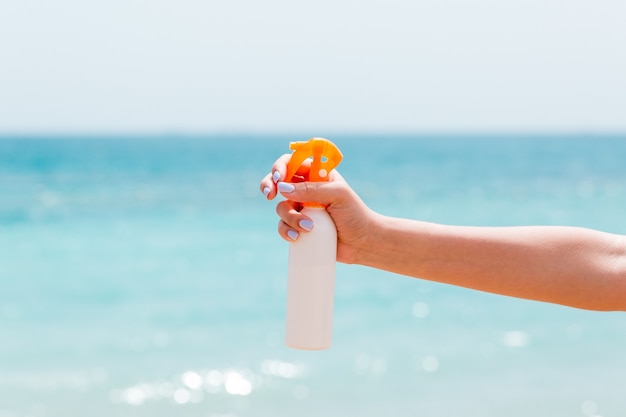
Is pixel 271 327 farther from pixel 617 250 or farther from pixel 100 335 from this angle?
pixel 617 250

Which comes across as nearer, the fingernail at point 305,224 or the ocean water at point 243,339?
the fingernail at point 305,224

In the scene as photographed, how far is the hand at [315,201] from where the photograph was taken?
2021 mm

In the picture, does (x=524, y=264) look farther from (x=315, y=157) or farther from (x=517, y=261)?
(x=315, y=157)

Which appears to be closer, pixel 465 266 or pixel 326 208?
pixel 326 208

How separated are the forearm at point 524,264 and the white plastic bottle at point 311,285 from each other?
300 mm

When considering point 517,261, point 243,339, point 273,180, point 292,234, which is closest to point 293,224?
point 292,234

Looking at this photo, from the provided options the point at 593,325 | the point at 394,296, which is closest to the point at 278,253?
the point at 394,296

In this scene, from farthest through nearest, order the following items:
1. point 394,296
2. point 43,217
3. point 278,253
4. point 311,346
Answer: point 43,217 → point 278,253 → point 394,296 → point 311,346

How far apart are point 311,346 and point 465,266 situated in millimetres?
525

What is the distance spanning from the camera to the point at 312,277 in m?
2.01

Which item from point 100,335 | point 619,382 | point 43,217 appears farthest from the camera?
point 43,217

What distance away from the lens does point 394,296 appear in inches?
315

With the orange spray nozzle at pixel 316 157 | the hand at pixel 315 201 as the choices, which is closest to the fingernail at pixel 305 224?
the hand at pixel 315 201

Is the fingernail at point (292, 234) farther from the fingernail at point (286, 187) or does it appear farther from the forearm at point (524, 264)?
the forearm at point (524, 264)
